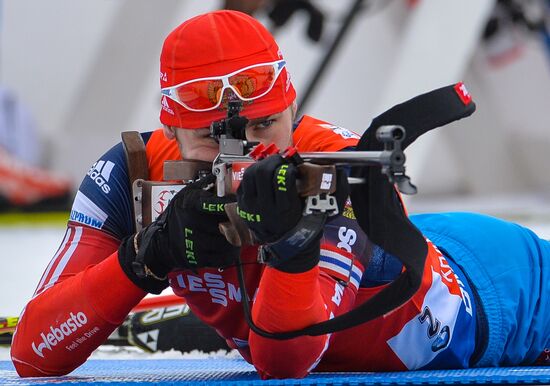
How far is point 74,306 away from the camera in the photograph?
7.24ft

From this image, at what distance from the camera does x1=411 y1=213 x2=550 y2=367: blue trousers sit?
7.81 ft

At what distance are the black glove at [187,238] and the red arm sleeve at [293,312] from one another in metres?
0.10

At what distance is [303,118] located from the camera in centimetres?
231

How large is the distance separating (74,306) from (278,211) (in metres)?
0.70

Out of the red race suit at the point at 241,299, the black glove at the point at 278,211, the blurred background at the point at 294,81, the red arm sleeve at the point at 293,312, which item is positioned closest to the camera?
the black glove at the point at 278,211

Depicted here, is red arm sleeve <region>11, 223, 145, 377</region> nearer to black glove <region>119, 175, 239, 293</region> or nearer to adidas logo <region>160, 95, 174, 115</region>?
black glove <region>119, 175, 239, 293</region>

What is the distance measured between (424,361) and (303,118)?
22.1 inches

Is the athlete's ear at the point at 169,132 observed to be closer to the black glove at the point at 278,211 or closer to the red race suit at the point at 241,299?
the red race suit at the point at 241,299

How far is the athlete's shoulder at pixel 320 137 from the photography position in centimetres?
216

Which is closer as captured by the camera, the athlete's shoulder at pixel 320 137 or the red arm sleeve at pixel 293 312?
the red arm sleeve at pixel 293 312

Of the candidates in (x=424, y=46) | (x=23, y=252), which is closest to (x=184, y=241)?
(x=23, y=252)

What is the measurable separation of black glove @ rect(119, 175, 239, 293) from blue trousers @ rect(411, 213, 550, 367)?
0.70 meters

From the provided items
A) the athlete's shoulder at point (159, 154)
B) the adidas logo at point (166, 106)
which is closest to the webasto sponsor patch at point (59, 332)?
the athlete's shoulder at point (159, 154)

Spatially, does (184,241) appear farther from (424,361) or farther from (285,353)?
(424,361)
